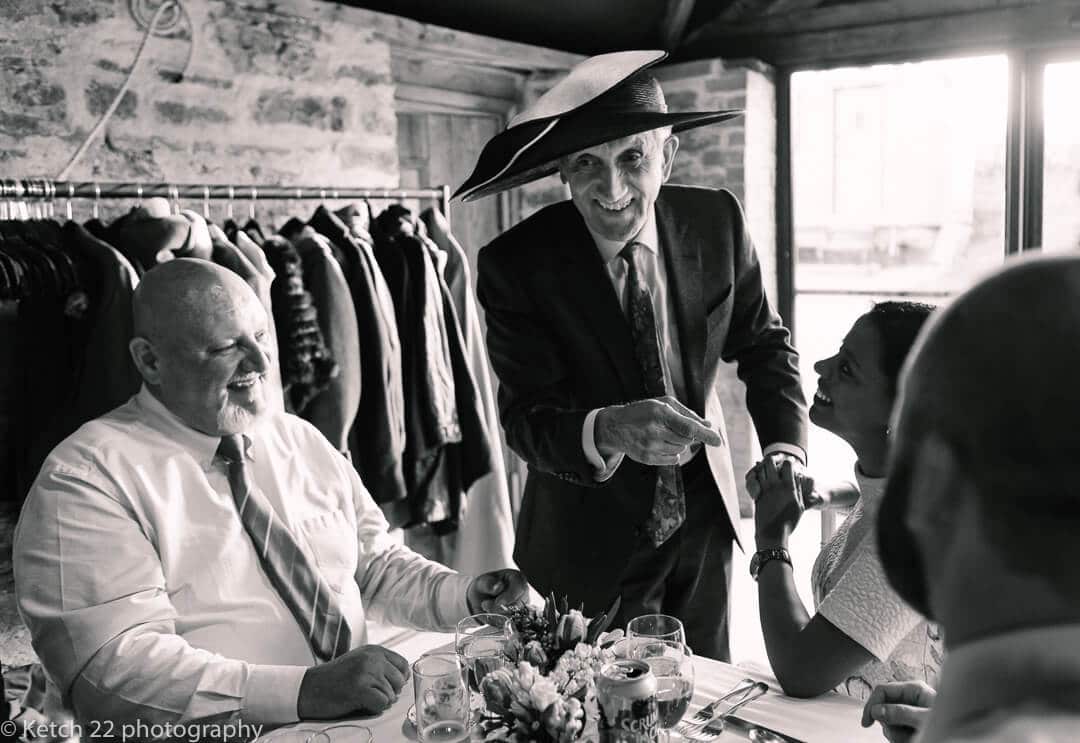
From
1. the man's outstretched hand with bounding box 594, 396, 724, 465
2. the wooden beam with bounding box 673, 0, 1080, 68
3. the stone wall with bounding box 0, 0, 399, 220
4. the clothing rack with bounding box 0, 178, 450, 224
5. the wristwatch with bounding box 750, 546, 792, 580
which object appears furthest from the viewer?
the wooden beam with bounding box 673, 0, 1080, 68

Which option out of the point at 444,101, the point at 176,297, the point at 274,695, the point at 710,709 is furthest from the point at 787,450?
the point at 444,101

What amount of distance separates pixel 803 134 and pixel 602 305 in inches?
124

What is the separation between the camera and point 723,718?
4.59ft

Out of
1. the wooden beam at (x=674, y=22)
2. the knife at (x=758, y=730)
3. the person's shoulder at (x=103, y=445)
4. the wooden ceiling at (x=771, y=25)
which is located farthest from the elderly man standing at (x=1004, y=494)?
the wooden beam at (x=674, y=22)

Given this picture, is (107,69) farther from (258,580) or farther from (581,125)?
(258,580)

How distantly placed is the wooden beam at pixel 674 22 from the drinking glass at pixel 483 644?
12.0 ft

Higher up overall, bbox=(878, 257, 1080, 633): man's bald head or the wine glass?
bbox=(878, 257, 1080, 633): man's bald head

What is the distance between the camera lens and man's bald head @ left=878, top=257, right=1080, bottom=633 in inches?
16.7

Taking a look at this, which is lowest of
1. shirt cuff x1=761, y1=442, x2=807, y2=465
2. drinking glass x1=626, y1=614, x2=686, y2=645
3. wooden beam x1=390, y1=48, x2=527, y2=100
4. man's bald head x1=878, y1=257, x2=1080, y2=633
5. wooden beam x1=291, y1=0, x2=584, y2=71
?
drinking glass x1=626, y1=614, x2=686, y2=645

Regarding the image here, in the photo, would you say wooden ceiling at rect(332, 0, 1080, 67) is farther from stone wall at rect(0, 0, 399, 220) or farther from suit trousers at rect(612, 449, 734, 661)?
suit trousers at rect(612, 449, 734, 661)

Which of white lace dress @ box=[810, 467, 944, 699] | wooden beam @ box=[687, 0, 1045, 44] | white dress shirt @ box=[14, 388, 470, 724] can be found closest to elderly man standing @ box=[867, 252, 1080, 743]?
white lace dress @ box=[810, 467, 944, 699]

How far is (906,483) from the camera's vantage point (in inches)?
19.3

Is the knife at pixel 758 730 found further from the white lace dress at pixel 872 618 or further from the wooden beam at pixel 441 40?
the wooden beam at pixel 441 40

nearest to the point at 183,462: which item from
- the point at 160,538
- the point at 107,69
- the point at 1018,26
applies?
the point at 160,538
